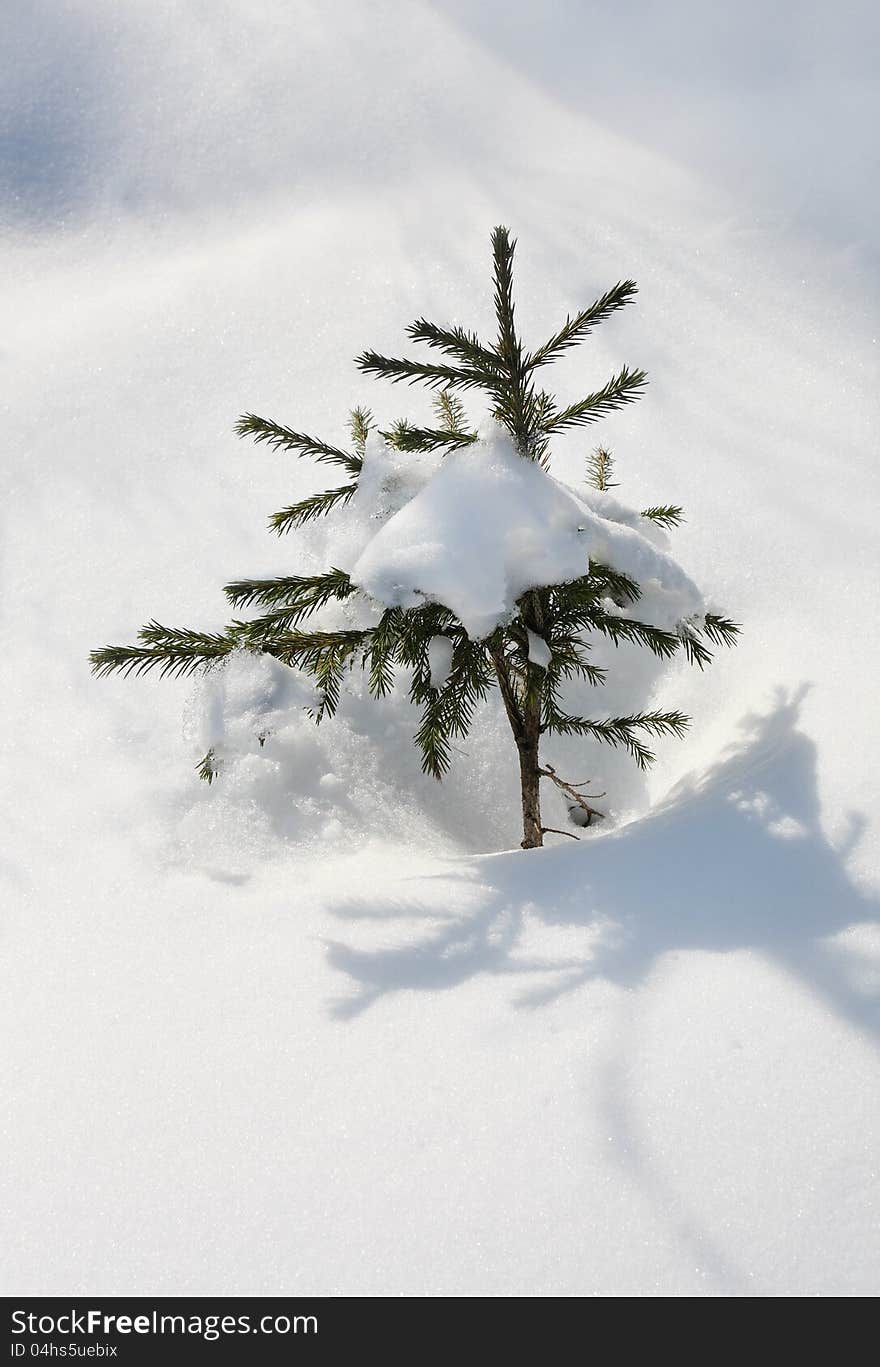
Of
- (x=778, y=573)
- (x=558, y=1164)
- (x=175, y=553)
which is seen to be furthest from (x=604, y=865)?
(x=175, y=553)

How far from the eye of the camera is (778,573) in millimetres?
3562

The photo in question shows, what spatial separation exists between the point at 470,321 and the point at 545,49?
280cm

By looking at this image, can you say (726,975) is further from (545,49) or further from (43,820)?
(545,49)

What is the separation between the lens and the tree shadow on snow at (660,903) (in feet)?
6.88

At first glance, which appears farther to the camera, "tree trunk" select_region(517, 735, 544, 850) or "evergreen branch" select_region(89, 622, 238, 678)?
"tree trunk" select_region(517, 735, 544, 850)

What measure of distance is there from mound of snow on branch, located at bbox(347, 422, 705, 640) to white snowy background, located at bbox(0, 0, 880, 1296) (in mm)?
764

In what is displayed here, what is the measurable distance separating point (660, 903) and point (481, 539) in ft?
3.15

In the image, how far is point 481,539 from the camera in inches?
84.2

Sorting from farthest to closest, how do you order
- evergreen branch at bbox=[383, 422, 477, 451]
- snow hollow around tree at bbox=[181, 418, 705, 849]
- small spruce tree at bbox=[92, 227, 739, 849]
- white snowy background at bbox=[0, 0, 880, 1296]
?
evergreen branch at bbox=[383, 422, 477, 451] → small spruce tree at bbox=[92, 227, 739, 849] → snow hollow around tree at bbox=[181, 418, 705, 849] → white snowy background at bbox=[0, 0, 880, 1296]

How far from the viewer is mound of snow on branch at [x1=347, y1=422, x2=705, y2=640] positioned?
212cm

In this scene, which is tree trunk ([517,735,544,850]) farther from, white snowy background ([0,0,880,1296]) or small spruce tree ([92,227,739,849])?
white snowy background ([0,0,880,1296])

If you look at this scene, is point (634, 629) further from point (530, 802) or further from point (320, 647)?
point (320, 647)

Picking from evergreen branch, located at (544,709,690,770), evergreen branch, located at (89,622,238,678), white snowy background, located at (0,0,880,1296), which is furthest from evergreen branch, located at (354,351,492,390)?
white snowy background, located at (0,0,880,1296)

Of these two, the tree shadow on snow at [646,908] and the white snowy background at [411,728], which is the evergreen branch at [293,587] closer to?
the white snowy background at [411,728]
